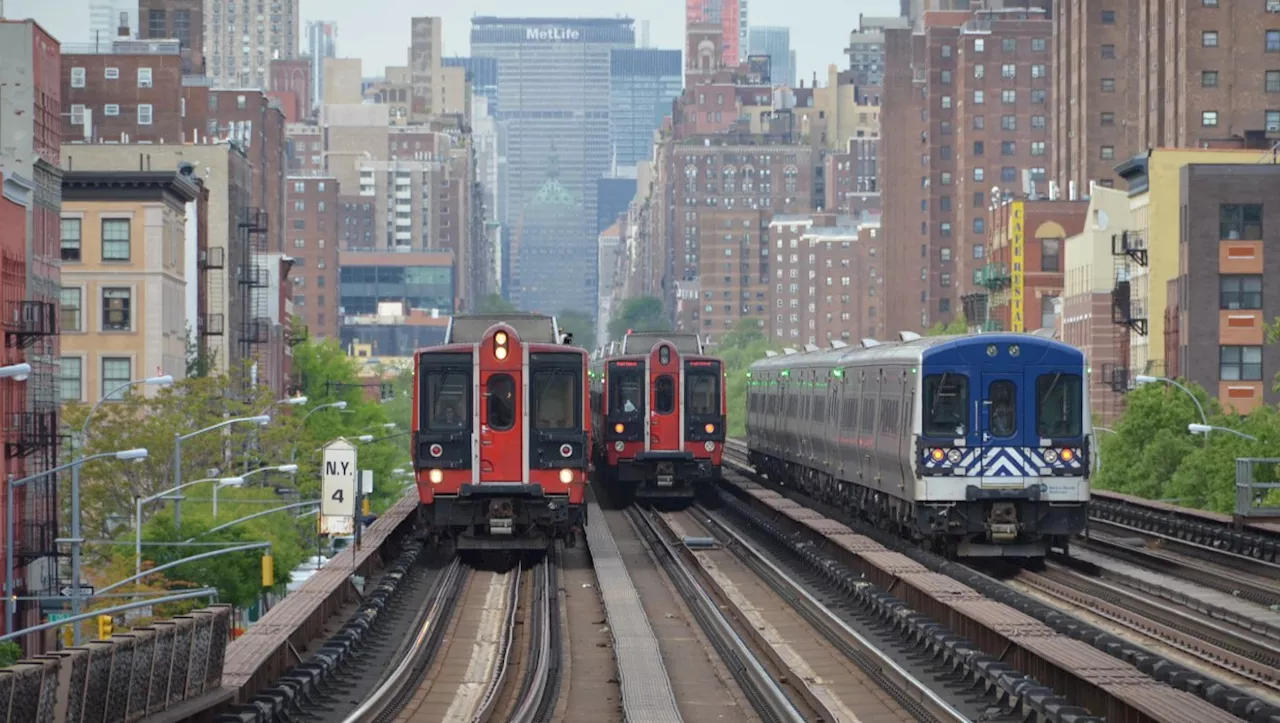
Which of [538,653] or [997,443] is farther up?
[997,443]

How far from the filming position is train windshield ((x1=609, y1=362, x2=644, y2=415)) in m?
50.8

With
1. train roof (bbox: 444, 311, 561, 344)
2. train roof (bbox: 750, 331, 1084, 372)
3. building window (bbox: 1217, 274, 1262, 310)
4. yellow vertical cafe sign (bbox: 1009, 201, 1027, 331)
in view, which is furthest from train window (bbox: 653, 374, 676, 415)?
yellow vertical cafe sign (bbox: 1009, 201, 1027, 331)

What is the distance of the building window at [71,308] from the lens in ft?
272

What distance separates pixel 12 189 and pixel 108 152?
51426 millimetres

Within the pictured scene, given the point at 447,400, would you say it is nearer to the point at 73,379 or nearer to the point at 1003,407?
the point at 1003,407

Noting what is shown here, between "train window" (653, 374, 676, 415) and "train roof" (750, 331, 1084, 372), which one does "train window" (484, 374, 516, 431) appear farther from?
"train window" (653, 374, 676, 415)

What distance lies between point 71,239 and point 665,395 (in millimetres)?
40088

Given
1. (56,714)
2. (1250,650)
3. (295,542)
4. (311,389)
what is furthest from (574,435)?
(311,389)

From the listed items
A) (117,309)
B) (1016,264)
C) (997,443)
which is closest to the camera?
(997,443)

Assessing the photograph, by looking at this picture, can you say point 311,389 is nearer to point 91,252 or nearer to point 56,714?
point 91,252

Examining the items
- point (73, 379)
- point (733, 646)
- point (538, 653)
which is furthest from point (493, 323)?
point (73, 379)

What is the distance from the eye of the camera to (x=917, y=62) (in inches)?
7682

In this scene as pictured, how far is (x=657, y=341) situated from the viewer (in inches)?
2060

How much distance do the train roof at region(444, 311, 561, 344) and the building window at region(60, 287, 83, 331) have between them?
149 ft
